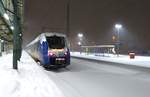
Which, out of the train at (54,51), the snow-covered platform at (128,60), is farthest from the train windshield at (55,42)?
the snow-covered platform at (128,60)

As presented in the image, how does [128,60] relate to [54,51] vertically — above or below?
below

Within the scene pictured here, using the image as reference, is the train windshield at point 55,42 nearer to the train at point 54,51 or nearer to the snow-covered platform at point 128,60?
the train at point 54,51

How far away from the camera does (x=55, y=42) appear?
2198 cm

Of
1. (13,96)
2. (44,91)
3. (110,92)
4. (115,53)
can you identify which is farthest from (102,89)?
(115,53)

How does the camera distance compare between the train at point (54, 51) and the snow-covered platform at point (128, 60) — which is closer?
the train at point (54, 51)

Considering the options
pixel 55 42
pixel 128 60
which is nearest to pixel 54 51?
pixel 55 42

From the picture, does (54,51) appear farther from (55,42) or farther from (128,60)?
(128,60)

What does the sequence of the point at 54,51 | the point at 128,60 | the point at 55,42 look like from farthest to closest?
the point at 128,60, the point at 55,42, the point at 54,51

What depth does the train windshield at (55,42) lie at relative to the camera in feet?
71.0

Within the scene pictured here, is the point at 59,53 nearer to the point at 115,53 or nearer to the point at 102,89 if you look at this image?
the point at 102,89

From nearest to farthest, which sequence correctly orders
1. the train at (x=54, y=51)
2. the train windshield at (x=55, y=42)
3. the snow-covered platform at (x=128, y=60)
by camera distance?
the train at (x=54, y=51) < the train windshield at (x=55, y=42) < the snow-covered platform at (x=128, y=60)

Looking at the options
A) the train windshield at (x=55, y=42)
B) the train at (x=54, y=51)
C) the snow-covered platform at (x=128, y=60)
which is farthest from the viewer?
the snow-covered platform at (x=128, y=60)

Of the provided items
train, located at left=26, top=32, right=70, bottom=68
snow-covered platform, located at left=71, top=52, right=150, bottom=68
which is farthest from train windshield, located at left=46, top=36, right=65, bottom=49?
snow-covered platform, located at left=71, top=52, right=150, bottom=68

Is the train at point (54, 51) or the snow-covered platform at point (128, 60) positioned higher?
the train at point (54, 51)
